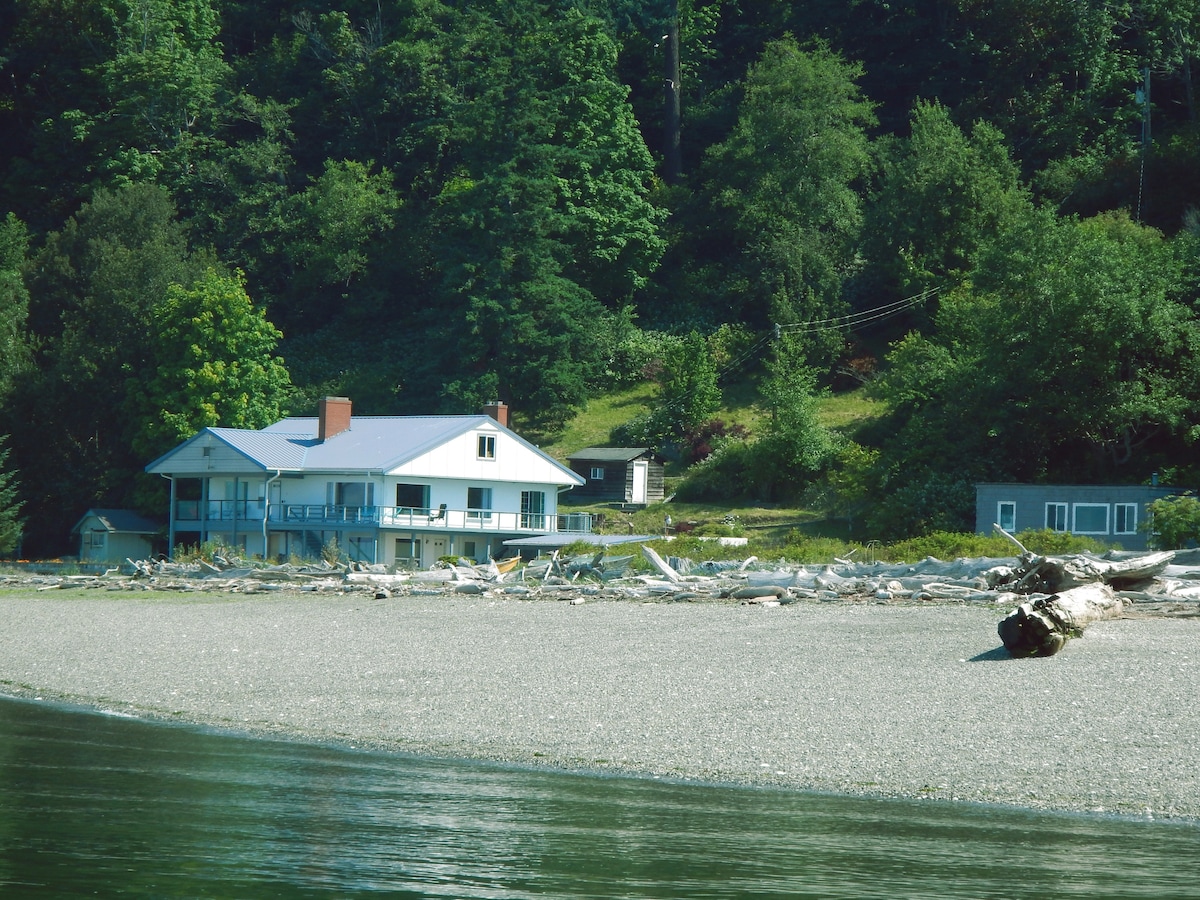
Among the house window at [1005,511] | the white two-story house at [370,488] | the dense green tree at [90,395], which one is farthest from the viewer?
the dense green tree at [90,395]

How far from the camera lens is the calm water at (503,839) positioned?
11.9 m

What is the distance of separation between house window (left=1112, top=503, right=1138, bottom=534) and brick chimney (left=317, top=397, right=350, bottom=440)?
28.3 metres

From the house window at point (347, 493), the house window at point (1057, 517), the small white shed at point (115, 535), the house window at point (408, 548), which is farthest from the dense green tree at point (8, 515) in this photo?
the house window at point (1057, 517)

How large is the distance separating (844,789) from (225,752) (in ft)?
23.0

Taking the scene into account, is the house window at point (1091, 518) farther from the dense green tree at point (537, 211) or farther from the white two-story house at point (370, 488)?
the dense green tree at point (537, 211)

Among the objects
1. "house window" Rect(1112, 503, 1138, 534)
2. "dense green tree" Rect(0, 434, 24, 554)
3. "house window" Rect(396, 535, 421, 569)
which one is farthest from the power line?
"dense green tree" Rect(0, 434, 24, 554)

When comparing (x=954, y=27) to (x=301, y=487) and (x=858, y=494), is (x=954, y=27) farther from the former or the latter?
(x=301, y=487)

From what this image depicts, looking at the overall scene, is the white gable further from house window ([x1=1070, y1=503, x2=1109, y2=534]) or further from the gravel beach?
the gravel beach

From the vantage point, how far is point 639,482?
6181 cm

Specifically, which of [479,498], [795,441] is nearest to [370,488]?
[479,498]

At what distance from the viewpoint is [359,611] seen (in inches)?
1251

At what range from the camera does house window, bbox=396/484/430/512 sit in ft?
177

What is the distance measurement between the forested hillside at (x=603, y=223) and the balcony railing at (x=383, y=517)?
431 cm

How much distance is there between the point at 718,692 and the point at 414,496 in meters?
35.5
